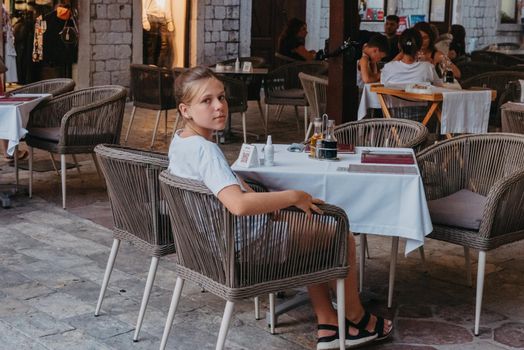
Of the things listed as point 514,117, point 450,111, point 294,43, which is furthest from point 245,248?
point 294,43

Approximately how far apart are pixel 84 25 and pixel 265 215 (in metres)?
9.23

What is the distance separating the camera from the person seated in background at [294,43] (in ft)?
37.6

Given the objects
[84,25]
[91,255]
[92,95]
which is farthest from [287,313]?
[84,25]

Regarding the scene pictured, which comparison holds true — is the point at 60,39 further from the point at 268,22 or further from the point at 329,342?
the point at 329,342

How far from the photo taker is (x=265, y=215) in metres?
3.44

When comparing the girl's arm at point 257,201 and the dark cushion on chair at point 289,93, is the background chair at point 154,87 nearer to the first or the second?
the dark cushion on chair at point 289,93

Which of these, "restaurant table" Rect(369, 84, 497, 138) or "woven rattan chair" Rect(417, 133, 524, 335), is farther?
"restaurant table" Rect(369, 84, 497, 138)

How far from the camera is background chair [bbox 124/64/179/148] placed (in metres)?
9.09

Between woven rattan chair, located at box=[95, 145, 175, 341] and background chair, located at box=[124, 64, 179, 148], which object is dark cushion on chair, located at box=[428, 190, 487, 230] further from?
background chair, located at box=[124, 64, 179, 148]

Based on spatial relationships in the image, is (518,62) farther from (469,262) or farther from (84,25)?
(469,262)

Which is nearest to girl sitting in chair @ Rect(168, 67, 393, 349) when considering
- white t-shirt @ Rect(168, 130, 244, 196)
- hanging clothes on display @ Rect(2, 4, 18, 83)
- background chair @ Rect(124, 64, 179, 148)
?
white t-shirt @ Rect(168, 130, 244, 196)

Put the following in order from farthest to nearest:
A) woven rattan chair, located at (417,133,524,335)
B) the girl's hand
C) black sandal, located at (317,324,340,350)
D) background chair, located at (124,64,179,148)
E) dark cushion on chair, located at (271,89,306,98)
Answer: dark cushion on chair, located at (271,89,306,98) < background chair, located at (124,64,179,148) < woven rattan chair, located at (417,133,524,335) < black sandal, located at (317,324,340,350) < the girl's hand

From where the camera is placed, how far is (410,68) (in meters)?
7.91

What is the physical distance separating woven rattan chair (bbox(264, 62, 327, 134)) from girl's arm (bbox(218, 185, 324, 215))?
617 centimetres
